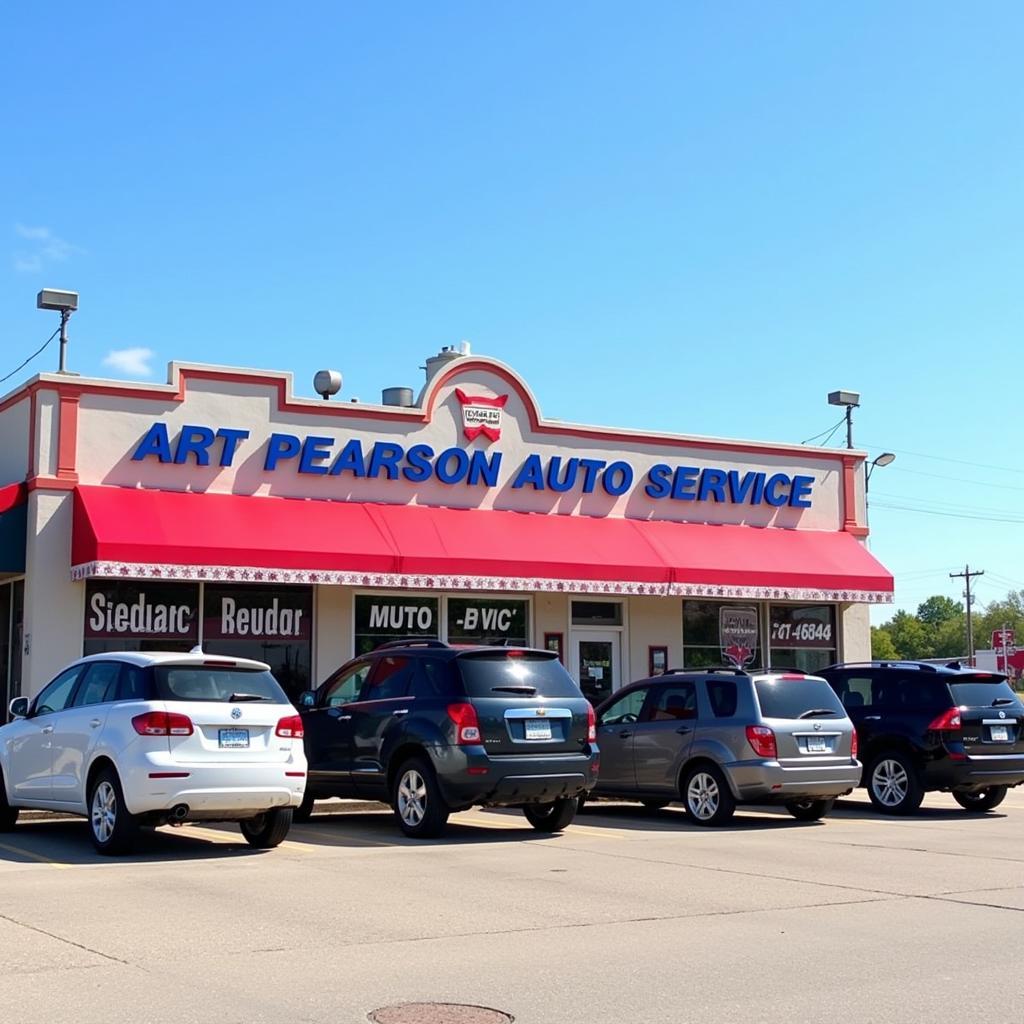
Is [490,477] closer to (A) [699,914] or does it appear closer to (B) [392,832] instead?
(B) [392,832]

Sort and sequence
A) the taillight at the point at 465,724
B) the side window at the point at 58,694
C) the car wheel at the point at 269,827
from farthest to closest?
1. the taillight at the point at 465,724
2. the side window at the point at 58,694
3. the car wheel at the point at 269,827

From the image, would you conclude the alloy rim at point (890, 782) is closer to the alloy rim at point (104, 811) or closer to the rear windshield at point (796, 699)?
the rear windshield at point (796, 699)

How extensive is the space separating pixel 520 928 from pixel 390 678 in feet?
20.4

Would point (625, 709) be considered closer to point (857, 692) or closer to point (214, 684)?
point (857, 692)

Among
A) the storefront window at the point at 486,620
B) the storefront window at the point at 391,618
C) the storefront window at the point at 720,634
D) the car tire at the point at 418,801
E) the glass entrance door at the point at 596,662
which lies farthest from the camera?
the storefront window at the point at 720,634

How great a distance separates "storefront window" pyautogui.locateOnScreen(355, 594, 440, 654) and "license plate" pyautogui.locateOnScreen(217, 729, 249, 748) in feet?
30.9

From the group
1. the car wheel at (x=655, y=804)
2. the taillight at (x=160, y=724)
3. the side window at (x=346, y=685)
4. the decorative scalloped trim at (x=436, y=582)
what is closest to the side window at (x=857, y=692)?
the car wheel at (x=655, y=804)

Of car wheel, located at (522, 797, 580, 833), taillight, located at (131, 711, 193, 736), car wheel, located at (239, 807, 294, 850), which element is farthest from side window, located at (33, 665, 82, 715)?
car wheel, located at (522, 797, 580, 833)

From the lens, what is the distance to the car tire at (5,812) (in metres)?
14.4

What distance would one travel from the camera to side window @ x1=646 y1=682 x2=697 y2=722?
1634 cm

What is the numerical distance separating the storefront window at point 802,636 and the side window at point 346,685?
11892 millimetres

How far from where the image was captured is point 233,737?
12766 millimetres

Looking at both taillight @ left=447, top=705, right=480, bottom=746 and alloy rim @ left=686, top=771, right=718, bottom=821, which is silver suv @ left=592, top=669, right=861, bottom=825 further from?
taillight @ left=447, top=705, right=480, bottom=746

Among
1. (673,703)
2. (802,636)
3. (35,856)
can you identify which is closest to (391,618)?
(673,703)
